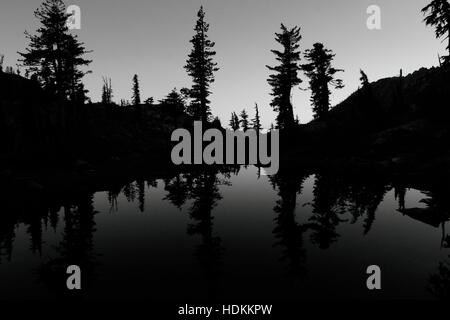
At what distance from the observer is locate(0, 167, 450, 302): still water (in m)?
5.82

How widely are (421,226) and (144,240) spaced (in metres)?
9.09

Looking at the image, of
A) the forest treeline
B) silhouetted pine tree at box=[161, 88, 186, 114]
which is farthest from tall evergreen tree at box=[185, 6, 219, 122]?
silhouetted pine tree at box=[161, 88, 186, 114]

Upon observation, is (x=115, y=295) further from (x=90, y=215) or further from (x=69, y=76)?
(x=69, y=76)

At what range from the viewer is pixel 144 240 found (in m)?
8.76

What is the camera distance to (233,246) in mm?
8172

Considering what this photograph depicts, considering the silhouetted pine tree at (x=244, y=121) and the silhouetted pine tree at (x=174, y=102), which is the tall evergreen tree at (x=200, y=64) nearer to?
the silhouetted pine tree at (x=174, y=102)

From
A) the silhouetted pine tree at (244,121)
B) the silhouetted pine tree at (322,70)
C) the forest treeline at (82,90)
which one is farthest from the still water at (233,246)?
the silhouetted pine tree at (244,121)

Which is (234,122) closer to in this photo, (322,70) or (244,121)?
(244,121)

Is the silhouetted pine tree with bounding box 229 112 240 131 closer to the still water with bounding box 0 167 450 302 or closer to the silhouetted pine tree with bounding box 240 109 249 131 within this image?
the silhouetted pine tree with bounding box 240 109 249 131

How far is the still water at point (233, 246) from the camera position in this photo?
19.1 ft

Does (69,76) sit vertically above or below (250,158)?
above

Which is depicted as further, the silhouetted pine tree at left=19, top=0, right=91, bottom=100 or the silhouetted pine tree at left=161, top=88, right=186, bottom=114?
the silhouetted pine tree at left=161, top=88, right=186, bottom=114

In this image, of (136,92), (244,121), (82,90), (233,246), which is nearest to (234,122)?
(244,121)
